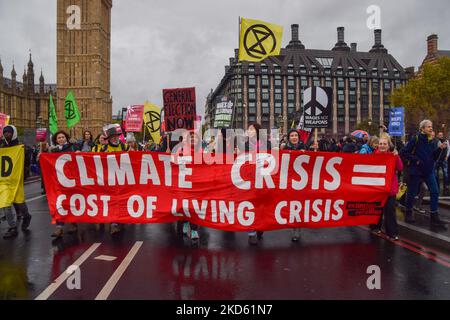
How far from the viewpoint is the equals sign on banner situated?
22.9ft

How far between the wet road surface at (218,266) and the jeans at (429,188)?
4.25 ft

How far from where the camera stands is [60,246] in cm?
642

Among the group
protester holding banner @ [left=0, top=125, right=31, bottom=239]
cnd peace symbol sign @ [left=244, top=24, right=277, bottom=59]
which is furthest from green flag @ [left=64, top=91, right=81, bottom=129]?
cnd peace symbol sign @ [left=244, top=24, right=277, bottom=59]

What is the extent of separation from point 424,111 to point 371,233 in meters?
36.2

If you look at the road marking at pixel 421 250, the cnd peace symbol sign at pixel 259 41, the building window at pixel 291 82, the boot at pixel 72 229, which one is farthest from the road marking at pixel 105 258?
the building window at pixel 291 82

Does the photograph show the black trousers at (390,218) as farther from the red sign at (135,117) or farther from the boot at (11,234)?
the red sign at (135,117)

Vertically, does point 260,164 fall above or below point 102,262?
above

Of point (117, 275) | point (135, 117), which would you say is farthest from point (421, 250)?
point (135, 117)

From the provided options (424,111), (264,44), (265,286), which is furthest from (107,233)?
(424,111)

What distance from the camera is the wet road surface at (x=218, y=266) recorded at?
14.6ft

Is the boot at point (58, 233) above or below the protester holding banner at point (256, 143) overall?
below
